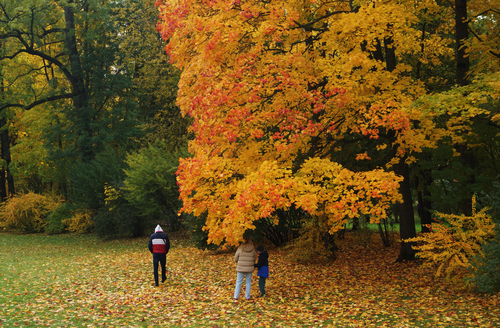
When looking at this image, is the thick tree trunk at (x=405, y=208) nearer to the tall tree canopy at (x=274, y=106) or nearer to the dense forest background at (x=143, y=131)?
the dense forest background at (x=143, y=131)

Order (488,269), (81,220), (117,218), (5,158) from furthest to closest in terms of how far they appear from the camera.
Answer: (5,158) → (81,220) → (117,218) → (488,269)

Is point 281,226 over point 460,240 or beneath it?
over

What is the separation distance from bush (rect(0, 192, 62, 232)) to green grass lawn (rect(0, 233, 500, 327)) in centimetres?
1461

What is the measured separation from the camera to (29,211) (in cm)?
3098

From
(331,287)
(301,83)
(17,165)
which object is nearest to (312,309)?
(331,287)

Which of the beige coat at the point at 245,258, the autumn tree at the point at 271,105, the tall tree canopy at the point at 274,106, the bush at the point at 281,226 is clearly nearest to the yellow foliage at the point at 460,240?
the autumn tree at the point at 271,105

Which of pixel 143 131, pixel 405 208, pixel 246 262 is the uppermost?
pixel 143 131

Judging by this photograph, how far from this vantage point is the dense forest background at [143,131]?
1160cm

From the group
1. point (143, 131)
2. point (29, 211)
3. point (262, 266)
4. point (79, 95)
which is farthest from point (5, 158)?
point (262, 266)

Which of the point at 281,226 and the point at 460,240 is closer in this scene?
the point at 460,240

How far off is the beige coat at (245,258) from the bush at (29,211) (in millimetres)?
24013

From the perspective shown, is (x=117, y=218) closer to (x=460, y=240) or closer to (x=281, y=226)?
(x=281, y=226)

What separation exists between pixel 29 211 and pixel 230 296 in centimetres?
2510

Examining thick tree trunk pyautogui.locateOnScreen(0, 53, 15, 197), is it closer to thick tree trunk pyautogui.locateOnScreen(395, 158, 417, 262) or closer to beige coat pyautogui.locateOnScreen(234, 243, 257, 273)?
beige coat pyautogui.locateOnScreen(234, 243, 257, 273)
